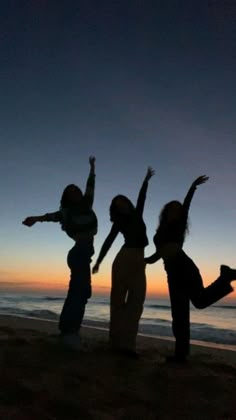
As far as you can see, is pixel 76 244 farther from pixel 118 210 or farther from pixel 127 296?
pixel 127 296

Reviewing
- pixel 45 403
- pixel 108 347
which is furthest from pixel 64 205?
pixel 45 403

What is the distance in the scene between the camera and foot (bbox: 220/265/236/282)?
5.19 m

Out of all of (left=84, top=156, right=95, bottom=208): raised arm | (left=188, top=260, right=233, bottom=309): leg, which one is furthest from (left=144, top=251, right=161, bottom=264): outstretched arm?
(left=84, top=156, right=95, bottom=208): raised arm

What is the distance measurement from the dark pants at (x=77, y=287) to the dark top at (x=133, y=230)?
0.78 feet

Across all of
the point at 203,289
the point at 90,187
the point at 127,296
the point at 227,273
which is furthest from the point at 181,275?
the point at 90,187

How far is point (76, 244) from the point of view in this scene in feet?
19.8

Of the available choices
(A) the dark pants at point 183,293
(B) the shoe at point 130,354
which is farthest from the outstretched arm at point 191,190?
(B) the shoe at point 130,354

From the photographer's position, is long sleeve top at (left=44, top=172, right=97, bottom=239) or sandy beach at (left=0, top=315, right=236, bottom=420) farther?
long sleeve top at (left=44, top=172, right=97, bottom=239)

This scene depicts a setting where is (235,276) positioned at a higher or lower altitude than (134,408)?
higher

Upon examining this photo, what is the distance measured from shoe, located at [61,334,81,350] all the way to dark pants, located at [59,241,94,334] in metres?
0.05

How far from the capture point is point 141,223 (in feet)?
19.5

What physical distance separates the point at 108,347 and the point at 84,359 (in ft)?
3.20

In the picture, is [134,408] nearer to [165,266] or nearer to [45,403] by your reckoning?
[45,403]

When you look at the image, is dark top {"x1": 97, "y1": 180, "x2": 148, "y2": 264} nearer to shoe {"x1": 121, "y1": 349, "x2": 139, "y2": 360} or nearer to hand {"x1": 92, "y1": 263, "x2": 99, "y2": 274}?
hand {"x1": 92, "y1": 263, "x2": 99, "y2": 274}
